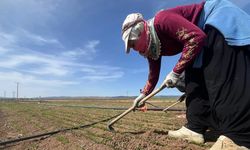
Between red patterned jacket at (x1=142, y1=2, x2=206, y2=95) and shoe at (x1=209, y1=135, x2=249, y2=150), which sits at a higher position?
red patterned jacket at (x1=142, y1=2, x2=206, y2=95)

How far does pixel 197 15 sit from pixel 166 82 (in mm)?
899

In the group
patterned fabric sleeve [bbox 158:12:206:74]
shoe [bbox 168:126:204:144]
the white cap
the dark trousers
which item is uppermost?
the white cap

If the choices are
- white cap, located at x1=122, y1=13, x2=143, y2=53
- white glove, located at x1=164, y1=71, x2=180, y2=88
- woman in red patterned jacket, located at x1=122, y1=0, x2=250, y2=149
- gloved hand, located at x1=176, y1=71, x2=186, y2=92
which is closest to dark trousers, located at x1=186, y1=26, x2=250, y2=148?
woman in red patterned jacket, located at x1=122, y1=0, x2=250, y2=149

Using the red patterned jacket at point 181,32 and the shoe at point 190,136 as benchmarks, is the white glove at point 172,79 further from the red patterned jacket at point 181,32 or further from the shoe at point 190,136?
the shoe at point 190,136

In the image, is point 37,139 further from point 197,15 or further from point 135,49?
point 197,15

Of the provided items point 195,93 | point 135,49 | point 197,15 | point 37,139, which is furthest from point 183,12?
point 37,139

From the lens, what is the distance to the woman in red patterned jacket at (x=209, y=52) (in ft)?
10.2

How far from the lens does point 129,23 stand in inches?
150

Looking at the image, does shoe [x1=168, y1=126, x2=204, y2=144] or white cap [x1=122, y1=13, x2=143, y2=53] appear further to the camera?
shoe [x1=168, y1=126, x2=204, y2=144]

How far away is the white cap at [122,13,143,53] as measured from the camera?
381 centimetres

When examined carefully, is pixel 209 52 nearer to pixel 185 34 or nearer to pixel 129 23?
pixel 185 34

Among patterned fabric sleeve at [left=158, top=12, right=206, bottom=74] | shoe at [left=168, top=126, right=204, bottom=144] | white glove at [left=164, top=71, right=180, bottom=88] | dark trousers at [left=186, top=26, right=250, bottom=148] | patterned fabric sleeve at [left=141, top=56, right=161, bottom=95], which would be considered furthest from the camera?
patterned fabric sleeve at [left=141, top=56, right=161, bottom=95]

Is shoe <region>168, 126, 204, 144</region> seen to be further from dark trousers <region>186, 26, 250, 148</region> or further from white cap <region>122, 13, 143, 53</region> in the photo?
white cap <region>122, 13, 143, 53</region>

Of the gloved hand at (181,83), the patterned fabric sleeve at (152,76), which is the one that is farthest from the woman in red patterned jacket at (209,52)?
the patterned fabric sleeve at (152,76)
